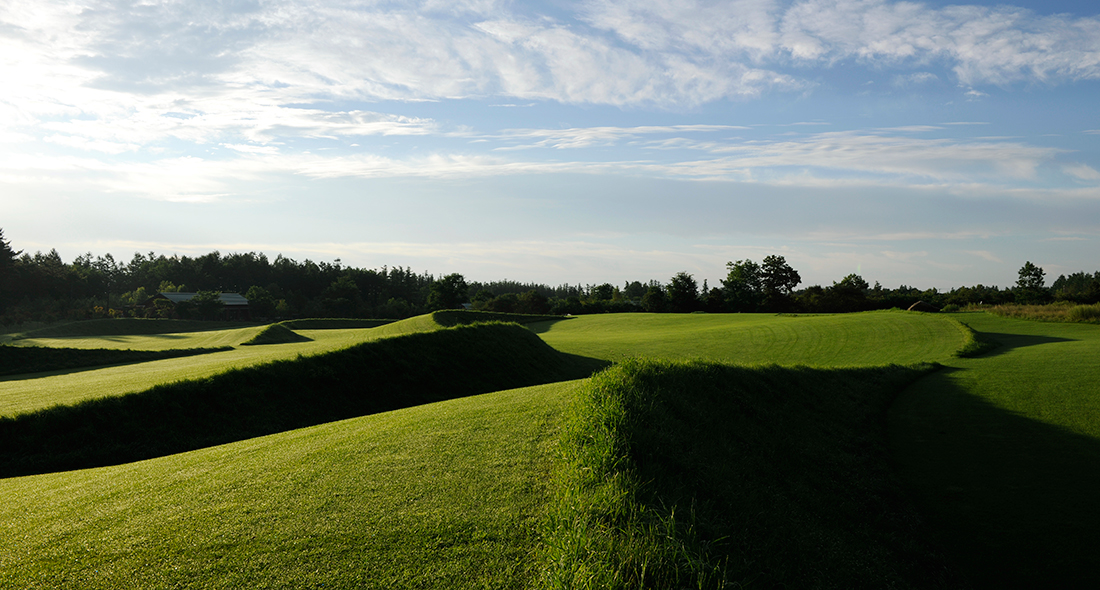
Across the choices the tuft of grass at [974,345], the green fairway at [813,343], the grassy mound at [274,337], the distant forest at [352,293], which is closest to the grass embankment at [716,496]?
the green fairway at [813,343]

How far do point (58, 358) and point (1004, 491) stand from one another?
28047mm

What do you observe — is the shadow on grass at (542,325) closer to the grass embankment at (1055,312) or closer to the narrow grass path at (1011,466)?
the narrow grass path at (1011,466)

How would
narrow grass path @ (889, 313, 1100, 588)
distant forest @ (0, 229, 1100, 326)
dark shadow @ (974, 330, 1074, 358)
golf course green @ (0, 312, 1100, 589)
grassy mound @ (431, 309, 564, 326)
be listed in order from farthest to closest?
distant forest @ (0, 229, 1100, 326)
grassy mound @ (431, 309, 564, 326)
dark shadow @ (974, 330, 1074, 358)
narrow grass path @ (889, 313, 1100, 588)
golf course green @ (0, 312, 1100, 589)

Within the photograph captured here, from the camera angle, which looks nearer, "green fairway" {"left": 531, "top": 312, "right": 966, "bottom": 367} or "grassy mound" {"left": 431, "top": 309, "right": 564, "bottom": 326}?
"green fairway" {"left": 531, "top": 312, "right": 966, "bottom": 367}

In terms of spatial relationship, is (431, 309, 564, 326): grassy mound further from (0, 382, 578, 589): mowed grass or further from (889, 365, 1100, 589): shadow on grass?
(0, 382, 578, 589): mowed grass

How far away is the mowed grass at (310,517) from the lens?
3619mm

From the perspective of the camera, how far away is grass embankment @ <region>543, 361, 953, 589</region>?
12.0ft

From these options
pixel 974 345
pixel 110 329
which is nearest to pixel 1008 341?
pixel 974 345

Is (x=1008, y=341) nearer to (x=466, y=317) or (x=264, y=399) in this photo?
(x=264, y=399)

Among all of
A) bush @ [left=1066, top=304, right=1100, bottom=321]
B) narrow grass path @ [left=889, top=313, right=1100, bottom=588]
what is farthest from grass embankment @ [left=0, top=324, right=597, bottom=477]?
bush @ [left=1066, top=304, right=1100, bottom=321]

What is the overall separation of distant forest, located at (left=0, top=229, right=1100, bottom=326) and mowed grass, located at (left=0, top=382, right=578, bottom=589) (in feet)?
205

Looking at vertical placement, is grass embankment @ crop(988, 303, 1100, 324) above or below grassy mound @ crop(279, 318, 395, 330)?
above

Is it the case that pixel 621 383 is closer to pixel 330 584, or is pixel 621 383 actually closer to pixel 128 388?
pixel 330 584

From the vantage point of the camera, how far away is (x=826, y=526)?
565 centimetres
